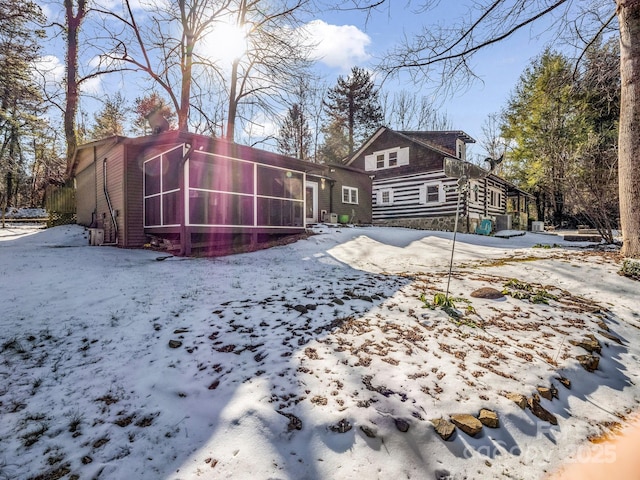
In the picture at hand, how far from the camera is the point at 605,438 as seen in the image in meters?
2.15

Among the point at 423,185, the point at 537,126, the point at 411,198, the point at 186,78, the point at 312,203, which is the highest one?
the point at 537,126

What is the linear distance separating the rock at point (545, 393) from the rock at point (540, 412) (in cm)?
11

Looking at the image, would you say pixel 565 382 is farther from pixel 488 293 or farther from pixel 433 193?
pixel 433 193

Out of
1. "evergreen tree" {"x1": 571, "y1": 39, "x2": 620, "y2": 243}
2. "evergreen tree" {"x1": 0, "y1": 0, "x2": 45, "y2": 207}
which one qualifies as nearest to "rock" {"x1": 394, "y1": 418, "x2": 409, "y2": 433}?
"evergreen tree" {"x1": 571, "y1": 39, "x2": 620, "y2": 243}

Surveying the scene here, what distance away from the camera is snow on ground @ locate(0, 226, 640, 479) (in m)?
1.87

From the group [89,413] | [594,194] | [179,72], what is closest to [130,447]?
[89,413]

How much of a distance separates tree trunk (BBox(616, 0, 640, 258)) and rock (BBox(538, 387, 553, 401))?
17.9ft

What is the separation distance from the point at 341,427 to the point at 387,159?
67.7 ft

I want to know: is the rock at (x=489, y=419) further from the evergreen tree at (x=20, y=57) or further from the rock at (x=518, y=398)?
the evergreen tree at (x=20, y=57)

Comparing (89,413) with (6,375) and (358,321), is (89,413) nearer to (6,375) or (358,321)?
(6,375)

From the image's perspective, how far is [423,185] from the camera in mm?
19062

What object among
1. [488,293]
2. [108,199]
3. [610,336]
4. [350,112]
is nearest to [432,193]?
[350,112]

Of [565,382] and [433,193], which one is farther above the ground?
[433,193]

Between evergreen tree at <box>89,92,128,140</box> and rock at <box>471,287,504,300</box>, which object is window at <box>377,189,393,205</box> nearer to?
rock at <box>471,287,504,300</box>
